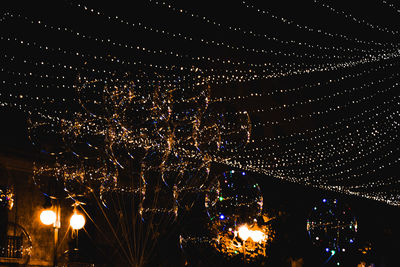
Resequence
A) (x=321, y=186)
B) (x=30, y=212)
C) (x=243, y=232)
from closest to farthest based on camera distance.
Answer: (x=243, y=232) → (x=30, y=212) → (x=321, y=186)

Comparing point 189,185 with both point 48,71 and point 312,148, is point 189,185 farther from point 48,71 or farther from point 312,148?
point 312,148

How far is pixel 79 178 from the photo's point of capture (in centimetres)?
647

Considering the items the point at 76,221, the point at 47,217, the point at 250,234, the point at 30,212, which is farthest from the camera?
the point at 30,212

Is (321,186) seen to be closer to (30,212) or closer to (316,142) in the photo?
(316,142)

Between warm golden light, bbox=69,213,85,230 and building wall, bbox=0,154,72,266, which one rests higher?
building wall, bbox=0,154,72,266

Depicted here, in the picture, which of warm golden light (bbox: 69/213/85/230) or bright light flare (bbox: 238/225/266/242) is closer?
bright light flare (bbox: 238/225/266/242)

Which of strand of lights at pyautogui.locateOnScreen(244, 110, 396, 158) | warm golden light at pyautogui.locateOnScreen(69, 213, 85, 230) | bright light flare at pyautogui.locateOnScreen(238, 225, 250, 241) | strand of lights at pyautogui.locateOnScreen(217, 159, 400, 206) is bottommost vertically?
bright light flare at pyautogui.locateOnScreen(238, 225, 250, 241)

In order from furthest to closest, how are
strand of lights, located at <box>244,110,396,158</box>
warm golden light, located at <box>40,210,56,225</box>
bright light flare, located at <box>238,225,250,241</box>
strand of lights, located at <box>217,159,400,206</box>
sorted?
strand of lights, located at <box>217,159,400,206</box>
strand of lights, located at <box>244,110,396,158</box>
warm golden light, located at <box>40,210,56,225</box>
bright light flare, located at <box>238,225,250,241</box>

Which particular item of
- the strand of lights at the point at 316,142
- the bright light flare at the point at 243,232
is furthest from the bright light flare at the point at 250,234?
the strand of lights at the point at 316,142

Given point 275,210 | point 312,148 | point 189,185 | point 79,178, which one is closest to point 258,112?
point 312,148

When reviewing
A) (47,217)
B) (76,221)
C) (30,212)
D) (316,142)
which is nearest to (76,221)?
(76,221)

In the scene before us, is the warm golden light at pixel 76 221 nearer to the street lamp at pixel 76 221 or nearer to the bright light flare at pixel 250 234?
the street lamp at pixel 76 221

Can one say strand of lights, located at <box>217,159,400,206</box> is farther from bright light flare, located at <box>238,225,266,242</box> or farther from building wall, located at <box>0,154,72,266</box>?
building wall, located at <box>0,154,72,266</box>

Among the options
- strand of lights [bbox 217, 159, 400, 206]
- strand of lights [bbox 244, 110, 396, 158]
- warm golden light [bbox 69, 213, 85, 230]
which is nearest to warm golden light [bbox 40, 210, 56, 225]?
warm golden light [bbox 69, 213, 85, 230]
